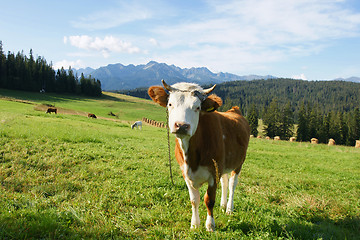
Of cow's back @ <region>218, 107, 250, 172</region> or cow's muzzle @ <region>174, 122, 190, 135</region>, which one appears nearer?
cow's muzzle @ <region>174, 122, 190, 135</region>

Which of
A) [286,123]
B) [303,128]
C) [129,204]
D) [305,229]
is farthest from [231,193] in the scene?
A: [286,123]

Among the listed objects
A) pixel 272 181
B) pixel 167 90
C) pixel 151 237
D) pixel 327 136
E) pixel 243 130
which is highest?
pixel 167 90

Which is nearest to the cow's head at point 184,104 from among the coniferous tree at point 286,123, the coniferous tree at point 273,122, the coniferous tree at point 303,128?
the coniferous tree at point 303,128

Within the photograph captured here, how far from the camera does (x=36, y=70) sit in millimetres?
85500

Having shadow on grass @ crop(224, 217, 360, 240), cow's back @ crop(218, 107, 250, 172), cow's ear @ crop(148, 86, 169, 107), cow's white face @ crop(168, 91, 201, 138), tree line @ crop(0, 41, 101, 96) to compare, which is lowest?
shadow on grass @ crop(224, 217, 360, 240)

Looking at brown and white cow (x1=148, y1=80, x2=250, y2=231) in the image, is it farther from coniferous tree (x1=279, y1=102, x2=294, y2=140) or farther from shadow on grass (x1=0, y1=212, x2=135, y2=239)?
coniferous tree (x1=279, y1=102, x2=294, y2=140)

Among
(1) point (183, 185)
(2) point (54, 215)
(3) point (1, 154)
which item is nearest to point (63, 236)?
(2) point (54, 215)

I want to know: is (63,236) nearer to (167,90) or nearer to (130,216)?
(130,216)

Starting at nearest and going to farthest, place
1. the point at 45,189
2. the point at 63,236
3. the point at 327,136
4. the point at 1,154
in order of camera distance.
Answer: the point at 63,236 < the point at 45,189 < the point at 1,154 < the point at 327,136

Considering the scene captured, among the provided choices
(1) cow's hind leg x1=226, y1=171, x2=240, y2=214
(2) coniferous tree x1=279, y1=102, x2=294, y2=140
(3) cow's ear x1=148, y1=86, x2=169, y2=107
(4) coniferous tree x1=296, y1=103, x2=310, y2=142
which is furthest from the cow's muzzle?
(2) coniferous tree x1=279, y1=102, x2=294, y2=140

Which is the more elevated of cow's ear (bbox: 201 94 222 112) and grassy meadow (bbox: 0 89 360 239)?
cow's ear (bbox: 201 94 222 112)

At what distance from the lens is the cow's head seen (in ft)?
11.4

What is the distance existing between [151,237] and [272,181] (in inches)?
243

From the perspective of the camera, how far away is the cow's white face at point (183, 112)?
3.43 metres
